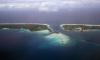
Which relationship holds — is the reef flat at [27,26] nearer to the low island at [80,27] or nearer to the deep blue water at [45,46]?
the deep blue water at [45,46]

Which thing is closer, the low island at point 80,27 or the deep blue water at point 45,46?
the deep blue water at point 45,46

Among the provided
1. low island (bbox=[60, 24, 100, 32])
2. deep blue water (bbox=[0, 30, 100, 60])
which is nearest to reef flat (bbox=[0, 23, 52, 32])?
deep blue water (bbox=[0, 30, 100, 60])

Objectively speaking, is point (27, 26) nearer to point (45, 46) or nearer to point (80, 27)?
point (45, 46)

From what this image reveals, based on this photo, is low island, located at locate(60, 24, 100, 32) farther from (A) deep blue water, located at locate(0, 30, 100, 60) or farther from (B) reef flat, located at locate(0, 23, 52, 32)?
(B) reef flat, located at locate(0, 23, 52, 32)

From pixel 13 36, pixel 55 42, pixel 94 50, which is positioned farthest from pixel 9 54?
Result: pixel 94 50

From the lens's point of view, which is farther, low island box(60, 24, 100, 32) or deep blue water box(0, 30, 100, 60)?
low island box(60, 24, 100, 32)

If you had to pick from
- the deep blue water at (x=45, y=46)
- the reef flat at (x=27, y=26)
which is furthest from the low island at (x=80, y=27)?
the reef flat at (x=27, y=26)

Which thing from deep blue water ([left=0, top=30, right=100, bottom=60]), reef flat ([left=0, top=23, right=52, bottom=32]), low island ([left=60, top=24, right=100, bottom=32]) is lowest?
deep blue water ([left=0, top=30, right=100, bottom=60])

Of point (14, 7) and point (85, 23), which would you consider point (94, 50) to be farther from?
point (14, 7)

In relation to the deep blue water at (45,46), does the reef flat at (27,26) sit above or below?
above
